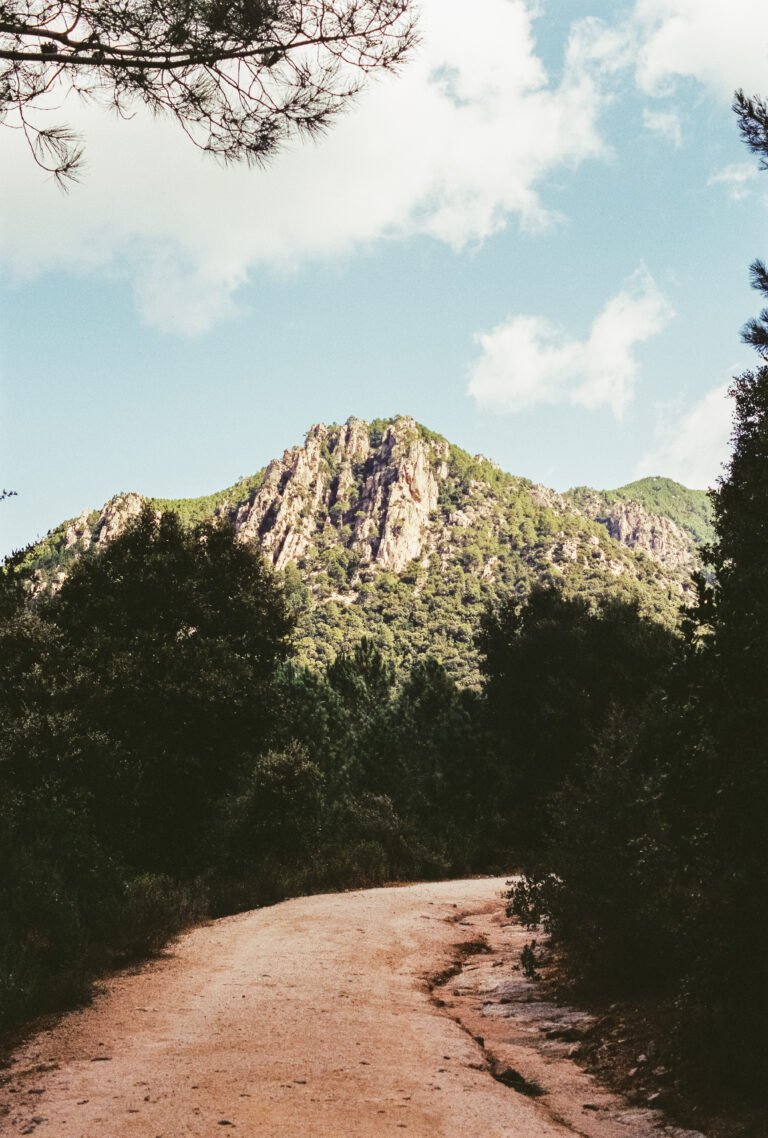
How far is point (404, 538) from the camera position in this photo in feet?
454

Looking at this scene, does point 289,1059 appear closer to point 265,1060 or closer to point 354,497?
point 265,1060

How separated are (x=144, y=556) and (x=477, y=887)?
1290 centimetres

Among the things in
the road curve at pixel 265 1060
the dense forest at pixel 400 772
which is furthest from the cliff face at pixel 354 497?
the road curve at pixel 265 1060

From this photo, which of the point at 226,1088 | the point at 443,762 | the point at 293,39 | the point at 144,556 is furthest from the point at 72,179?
the point at 443,762

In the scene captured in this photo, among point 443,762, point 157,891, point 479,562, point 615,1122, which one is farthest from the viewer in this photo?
point 479,562

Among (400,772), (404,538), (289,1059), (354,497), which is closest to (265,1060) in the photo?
(289,1059)

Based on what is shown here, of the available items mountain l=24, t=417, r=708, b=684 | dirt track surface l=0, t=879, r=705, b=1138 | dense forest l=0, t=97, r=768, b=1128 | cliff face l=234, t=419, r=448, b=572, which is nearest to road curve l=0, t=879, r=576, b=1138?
dirt track surface l=0, t=879, r=705, b=1138

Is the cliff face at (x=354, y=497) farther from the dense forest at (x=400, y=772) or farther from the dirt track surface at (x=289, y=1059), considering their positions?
the dirt track surface at (x=289, y=1059)

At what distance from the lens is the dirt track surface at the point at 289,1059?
4.22 meters

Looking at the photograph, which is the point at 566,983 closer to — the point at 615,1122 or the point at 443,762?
the point at 615,1122

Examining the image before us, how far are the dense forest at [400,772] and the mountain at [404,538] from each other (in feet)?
179

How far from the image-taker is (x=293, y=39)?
6633 millimetres

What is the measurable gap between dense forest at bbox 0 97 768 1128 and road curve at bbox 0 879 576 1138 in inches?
44.8

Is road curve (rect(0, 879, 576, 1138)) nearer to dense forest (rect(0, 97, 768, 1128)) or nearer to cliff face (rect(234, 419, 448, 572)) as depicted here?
dense forest (rect(0, 97, 768, 1128))
